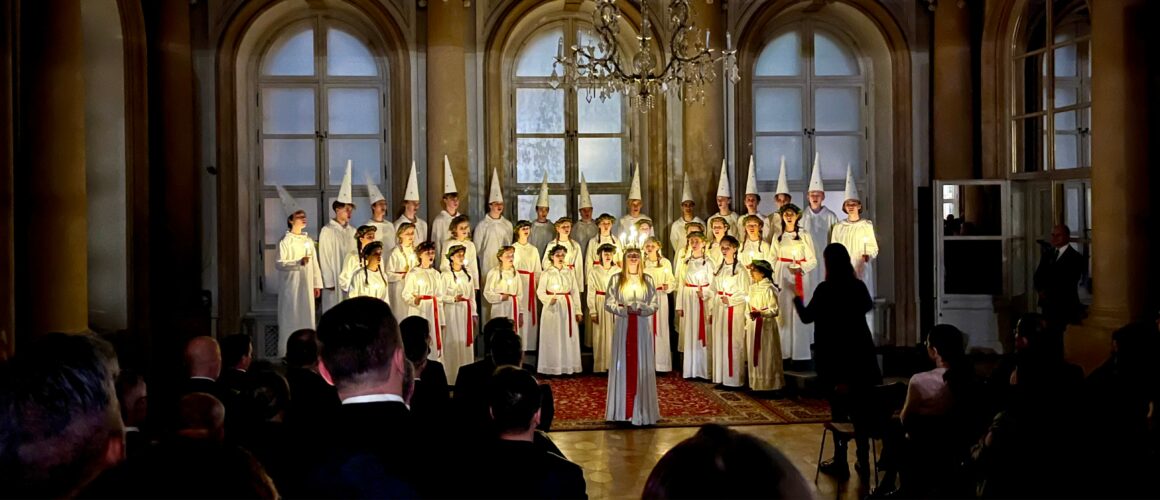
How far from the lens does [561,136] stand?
469 inches

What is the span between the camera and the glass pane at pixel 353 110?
1152cm

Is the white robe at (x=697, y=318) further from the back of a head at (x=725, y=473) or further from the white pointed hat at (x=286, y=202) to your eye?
the back of a head at (x=725, y=473)

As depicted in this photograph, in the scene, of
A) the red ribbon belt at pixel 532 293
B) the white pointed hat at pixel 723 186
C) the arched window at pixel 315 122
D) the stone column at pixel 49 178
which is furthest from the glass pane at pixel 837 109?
the stone column at pixel 49 178

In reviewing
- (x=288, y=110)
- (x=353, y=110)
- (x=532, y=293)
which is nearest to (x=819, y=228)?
(x=532, y=293)

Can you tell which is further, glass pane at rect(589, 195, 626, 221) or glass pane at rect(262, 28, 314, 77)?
glass pane at rect(589, 195, 626, 221)

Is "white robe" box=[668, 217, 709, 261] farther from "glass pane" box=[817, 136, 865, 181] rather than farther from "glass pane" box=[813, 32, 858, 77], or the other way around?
"glass pane" box=[813, 32, 858, 77]

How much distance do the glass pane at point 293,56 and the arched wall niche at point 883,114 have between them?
465 centimetres

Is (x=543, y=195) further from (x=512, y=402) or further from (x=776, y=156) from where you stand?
(x=512, y=402)

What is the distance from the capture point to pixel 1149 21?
7.92 meters

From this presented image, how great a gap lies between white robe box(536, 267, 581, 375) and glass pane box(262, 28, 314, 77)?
3.66 meters

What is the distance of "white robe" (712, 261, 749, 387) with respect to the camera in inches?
372

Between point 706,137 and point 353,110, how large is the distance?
3849 millimetres

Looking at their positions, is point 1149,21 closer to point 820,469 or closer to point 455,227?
point 820,469

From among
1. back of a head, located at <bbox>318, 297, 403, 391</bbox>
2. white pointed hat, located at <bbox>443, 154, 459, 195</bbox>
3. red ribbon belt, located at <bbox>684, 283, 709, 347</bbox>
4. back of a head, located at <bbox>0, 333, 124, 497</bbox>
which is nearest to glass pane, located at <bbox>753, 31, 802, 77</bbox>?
red ribbon belt, located at <bbox>684, 283, 709, 347</bbox>
